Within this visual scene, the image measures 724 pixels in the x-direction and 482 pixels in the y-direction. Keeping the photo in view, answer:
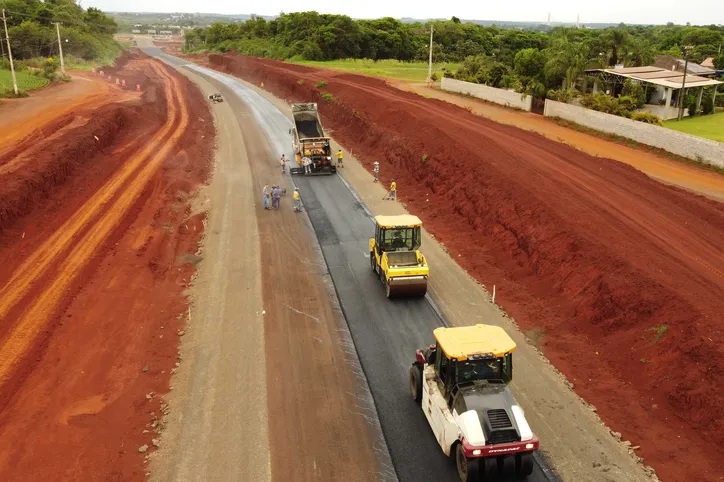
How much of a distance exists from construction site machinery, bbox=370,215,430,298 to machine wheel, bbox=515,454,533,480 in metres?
8.98

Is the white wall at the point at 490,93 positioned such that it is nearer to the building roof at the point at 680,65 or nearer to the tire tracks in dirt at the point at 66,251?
the building roof at the point at 680,65

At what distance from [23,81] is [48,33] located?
111ft

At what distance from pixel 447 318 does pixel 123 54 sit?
5638 inches

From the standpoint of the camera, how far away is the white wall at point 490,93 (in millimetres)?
52094

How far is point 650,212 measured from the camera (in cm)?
2425

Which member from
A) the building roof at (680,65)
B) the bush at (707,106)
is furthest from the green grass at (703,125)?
the building roof at (680,65)

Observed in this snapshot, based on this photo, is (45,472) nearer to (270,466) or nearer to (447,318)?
(270,466)

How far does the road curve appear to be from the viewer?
495 inches

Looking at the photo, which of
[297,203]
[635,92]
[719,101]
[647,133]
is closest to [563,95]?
[635,92]

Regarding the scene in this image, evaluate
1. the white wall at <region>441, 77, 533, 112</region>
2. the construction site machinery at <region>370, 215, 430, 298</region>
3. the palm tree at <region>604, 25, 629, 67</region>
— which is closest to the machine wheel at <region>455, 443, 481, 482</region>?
the construction site machinery at <region>370, 215, 430, 298</region>

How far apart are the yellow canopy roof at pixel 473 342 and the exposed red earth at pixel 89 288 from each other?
7217 millimetres

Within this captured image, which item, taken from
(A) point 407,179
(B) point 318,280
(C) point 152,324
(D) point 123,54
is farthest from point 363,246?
(D) point 123,54

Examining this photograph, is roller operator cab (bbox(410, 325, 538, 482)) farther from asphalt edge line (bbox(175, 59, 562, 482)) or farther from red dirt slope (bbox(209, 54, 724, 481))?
red dirt slope (bbox(209, 54, 724, 481))

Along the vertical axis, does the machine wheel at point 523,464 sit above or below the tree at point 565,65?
below
